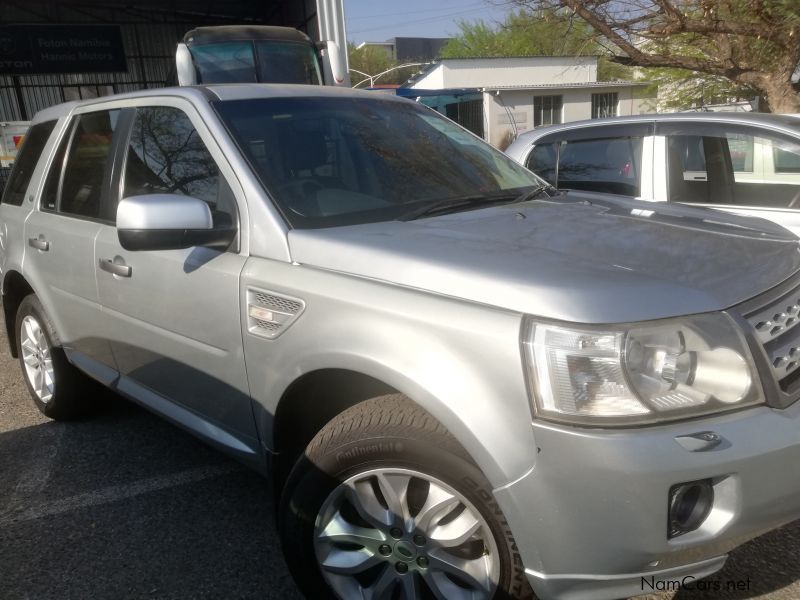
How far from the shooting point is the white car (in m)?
4.51

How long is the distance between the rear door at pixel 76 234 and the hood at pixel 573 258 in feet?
4.90

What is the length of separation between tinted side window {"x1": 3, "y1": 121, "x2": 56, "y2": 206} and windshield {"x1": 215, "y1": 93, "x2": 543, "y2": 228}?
6.02 ft

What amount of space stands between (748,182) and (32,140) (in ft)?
15.0

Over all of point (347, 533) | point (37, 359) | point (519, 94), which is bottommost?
point (519, 94)

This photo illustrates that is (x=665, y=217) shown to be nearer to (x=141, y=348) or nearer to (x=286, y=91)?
(x=286, y=91)

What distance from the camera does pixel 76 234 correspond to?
11.3ft

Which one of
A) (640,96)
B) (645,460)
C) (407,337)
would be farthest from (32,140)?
(640,96)

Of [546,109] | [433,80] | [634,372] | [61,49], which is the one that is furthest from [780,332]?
[433,80]

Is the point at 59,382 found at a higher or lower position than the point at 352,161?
lower

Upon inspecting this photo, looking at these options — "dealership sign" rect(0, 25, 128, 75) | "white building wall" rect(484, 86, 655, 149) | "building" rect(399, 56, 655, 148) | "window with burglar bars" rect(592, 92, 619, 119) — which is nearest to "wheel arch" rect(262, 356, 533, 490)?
"building" rect(399, 56, 655, 148)

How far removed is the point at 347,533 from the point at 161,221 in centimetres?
119

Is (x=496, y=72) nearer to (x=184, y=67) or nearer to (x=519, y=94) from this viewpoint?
(x=519, y=94)

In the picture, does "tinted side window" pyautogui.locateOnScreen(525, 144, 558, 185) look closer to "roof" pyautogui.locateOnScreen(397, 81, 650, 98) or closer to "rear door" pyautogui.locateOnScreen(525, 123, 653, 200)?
"rear door" pyautogui.locateOnScreen(525, 123, 653, 200)

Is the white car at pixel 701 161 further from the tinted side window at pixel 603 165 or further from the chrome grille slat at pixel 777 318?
the chrome grille slat at pixel 777 318
